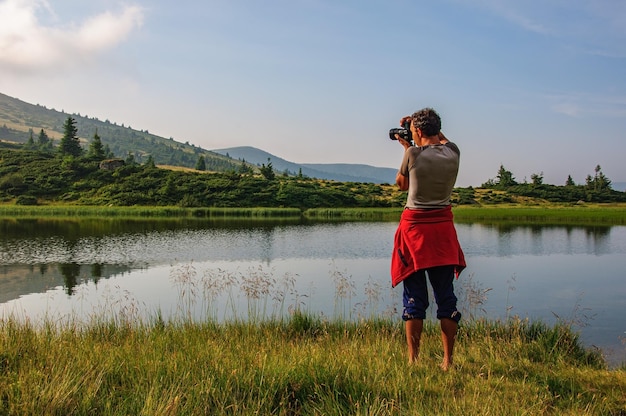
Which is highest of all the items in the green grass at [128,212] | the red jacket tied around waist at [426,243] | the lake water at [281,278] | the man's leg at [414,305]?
the red jacket tied around waist at [426,243]

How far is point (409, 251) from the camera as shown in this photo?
4.55 metres

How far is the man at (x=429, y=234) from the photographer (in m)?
4.42

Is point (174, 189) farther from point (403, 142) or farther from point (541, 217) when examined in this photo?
point (403, 142)

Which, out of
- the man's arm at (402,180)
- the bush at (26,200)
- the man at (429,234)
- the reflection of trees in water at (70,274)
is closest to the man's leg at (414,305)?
the man at (429,234)

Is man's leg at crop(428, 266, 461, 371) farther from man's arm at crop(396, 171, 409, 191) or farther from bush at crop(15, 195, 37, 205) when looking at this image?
bush at crop(15, 195, 37, 205)

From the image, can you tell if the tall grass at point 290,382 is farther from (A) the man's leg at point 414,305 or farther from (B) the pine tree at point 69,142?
(B) the pine tree at point 69,142

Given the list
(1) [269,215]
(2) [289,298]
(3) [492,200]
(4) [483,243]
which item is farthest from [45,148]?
(2) [289,298]

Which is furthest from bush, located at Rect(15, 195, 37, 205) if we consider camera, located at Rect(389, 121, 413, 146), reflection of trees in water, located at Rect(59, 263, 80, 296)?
camera, located at Rect(389, 121, 413, 146)

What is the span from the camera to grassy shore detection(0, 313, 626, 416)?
10.2 ft

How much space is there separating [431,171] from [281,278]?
11.1 metres

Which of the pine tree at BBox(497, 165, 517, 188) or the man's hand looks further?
the pine tree at BBox(497, 165, 517, 188)

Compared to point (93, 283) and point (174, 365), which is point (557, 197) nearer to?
point (93, 283)

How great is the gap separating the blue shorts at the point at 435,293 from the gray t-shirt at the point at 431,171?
66cm

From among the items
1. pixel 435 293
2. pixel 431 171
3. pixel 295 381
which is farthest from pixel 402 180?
pixel 295 381
